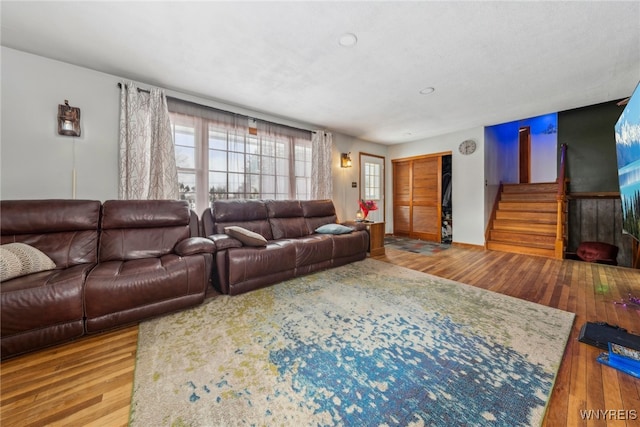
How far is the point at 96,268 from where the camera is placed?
185cm

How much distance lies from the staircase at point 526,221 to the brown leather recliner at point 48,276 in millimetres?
5903

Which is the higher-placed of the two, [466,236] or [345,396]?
[466,236]

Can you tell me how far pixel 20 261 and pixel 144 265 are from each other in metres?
0.71

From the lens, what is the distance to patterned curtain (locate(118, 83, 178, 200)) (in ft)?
8.86

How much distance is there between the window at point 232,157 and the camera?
3170mm

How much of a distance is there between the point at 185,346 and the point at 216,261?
931mm

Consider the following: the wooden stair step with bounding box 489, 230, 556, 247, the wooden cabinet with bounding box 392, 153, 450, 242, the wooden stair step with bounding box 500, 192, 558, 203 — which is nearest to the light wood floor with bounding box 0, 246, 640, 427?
the wooden stair step with bounding box 489, 230, 556, 247

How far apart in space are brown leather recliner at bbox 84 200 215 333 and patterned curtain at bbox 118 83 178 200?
0.44 meters

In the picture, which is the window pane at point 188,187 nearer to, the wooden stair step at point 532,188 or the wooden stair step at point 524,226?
the wooden stair step at point 524,226

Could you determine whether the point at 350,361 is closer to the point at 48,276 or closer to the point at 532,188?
the point at 48,276

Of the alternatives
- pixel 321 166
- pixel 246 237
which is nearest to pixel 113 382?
pixel 246 237

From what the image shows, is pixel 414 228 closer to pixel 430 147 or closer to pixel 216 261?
pixel 430 147

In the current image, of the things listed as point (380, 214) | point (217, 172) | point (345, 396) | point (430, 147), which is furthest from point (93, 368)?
point (430, 147)

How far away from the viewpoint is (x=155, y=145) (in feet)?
9.38
